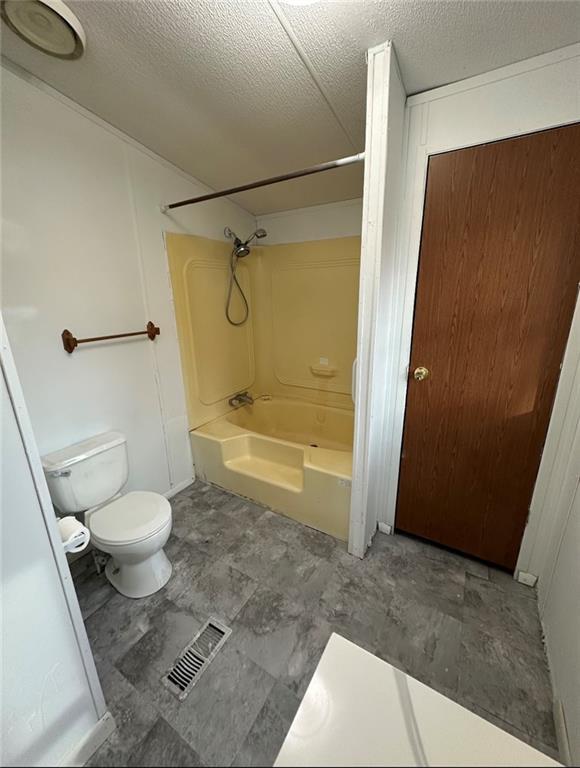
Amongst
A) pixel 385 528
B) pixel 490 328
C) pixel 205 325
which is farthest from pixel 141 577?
pixel 490 328

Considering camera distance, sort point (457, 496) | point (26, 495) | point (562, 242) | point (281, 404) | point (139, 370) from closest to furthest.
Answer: point (26, 495)
point (562, 242)
point (457, 496)
point (139, 370)
point (281, 404)

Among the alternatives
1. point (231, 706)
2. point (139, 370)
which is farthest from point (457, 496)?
point (139, 370)

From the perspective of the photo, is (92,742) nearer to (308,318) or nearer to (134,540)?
(134,540)

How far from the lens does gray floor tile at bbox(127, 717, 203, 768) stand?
680 millimetres

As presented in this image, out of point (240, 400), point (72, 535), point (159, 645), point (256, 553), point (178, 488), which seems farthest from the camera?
point (240, 400)

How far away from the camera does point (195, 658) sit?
1.21 meters

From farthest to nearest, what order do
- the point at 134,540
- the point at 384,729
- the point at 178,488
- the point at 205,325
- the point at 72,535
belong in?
the point at 205,325
the point at 178,488
the point at 134,540
the point at 72,535
the point at 384,729

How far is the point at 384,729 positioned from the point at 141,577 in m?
1.37

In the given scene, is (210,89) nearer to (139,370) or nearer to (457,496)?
(139,370)

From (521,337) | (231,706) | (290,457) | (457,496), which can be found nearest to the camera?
(231,706)

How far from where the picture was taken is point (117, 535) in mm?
1379

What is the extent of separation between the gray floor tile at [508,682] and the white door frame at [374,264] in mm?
594

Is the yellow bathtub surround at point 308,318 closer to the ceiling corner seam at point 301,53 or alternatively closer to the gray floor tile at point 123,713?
the ceiling corner seam at point 301,53

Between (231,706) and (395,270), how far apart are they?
1.88 meters
